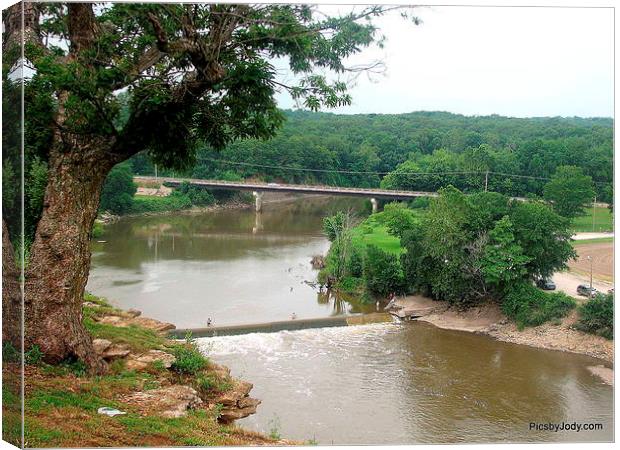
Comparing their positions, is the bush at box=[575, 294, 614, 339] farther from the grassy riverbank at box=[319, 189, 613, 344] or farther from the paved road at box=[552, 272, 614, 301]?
the paved road at box=[552, 272, 614, 301]

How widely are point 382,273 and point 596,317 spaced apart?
3.66 metres

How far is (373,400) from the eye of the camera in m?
6.03

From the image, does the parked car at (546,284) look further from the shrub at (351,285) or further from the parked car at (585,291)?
the shrub at (351,285)

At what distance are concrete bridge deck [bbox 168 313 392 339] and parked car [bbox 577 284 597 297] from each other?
8.58 feet

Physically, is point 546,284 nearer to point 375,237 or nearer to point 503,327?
point 503,327

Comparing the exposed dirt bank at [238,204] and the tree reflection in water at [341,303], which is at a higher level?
the exposed dirt bank at [238,204]

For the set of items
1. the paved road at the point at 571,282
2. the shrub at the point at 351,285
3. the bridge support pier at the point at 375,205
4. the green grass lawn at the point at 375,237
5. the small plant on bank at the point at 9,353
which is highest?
the bridge support pier at the point at 375,205

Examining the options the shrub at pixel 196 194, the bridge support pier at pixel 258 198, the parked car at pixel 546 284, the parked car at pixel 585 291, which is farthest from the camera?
the parked car at pixel 546 284

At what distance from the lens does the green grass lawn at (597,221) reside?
3.95 metres

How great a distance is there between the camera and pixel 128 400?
10.2 ft

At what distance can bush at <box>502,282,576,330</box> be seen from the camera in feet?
28.3

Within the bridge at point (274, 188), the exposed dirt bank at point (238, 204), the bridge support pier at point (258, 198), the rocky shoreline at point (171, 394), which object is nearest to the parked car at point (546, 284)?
the bridge at point (274, 188)

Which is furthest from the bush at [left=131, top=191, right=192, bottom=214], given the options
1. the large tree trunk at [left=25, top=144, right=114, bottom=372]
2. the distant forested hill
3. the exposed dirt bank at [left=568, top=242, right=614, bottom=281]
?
the exposed dirt bank at [left=568, top=242, right=614, bottom=281]

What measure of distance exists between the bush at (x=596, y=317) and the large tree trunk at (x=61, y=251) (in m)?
6.04
